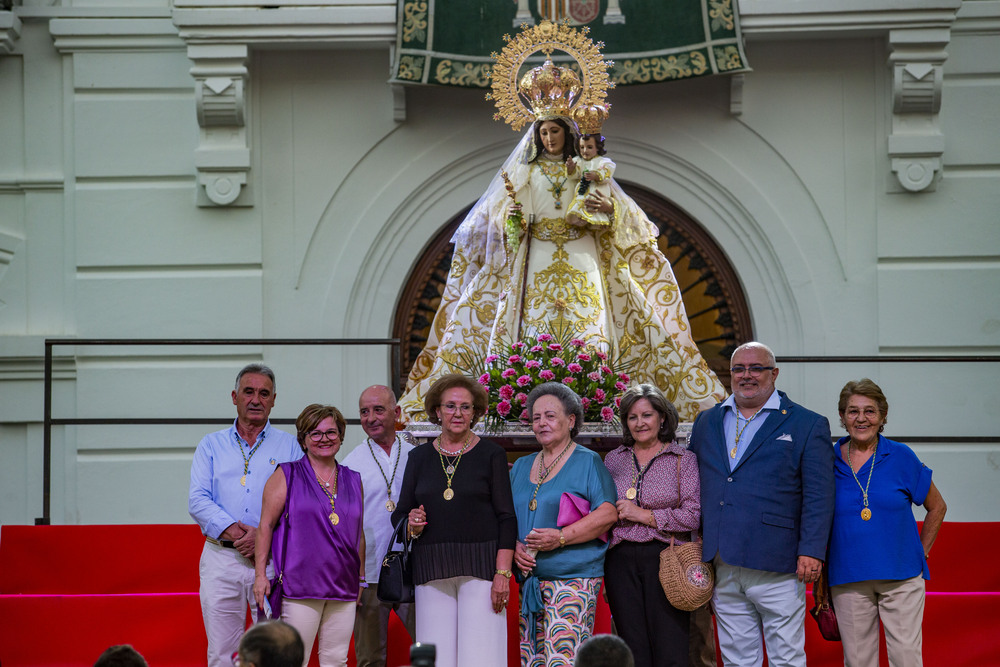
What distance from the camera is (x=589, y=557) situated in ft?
15.2

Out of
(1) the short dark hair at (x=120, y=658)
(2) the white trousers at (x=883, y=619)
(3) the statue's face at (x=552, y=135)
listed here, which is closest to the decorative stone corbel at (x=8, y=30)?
(3) the statue's face at (x=552, y=135)

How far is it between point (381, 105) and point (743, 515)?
484 centimetres

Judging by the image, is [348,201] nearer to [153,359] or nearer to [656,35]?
[153,359]

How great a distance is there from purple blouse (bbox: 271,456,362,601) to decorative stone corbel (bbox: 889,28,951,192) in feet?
16.3

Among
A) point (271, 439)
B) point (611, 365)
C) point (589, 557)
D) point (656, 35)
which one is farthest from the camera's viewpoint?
point (656, 35)

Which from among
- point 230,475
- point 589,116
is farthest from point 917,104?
point 230,475

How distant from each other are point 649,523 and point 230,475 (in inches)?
68.1

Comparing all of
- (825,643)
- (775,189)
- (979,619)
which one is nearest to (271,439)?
(825,643)

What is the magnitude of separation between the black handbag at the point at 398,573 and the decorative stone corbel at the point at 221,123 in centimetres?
417

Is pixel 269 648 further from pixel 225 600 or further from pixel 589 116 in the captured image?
pixel 589 116

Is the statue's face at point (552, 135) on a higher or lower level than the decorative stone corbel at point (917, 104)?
lower

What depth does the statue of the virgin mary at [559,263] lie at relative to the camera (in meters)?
6.55

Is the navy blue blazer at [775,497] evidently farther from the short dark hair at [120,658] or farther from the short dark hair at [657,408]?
the short dark hair at [120,658]

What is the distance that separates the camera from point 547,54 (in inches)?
266
